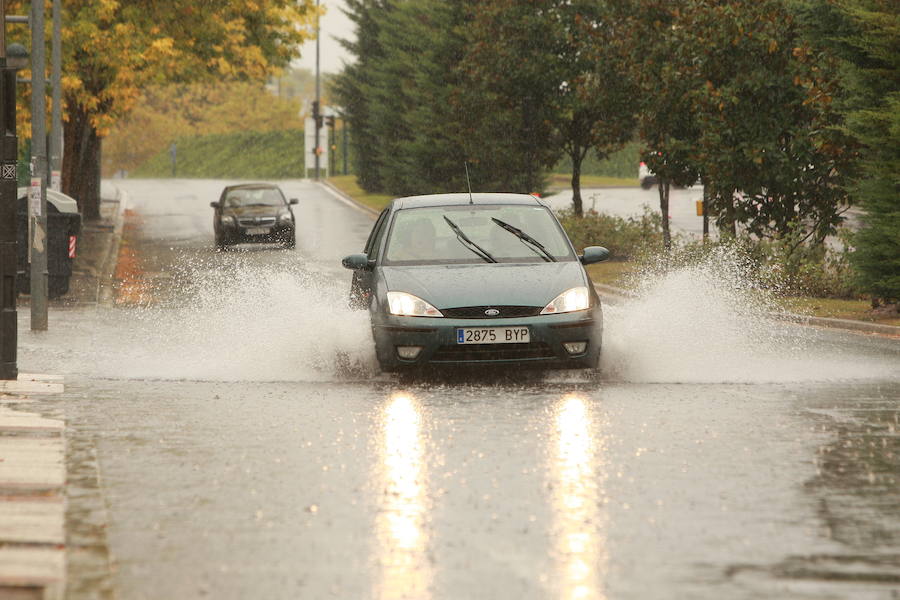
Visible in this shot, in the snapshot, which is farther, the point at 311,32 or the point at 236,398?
the point at 311,32

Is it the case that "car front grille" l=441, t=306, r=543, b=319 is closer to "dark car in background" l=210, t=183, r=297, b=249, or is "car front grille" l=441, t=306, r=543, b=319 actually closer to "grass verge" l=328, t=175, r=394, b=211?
"dark car in background" l=210, t=183, r=297, b=249

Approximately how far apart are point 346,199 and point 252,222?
2388 centimetres

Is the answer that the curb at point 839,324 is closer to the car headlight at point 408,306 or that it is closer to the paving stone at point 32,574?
the car headlight at point 408,306

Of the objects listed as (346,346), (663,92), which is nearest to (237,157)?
(663,92)

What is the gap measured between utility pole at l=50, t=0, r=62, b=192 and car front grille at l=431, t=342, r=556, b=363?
733 inches

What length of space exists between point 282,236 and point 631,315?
23.3 metres

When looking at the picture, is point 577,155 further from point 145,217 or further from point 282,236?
point 145,217

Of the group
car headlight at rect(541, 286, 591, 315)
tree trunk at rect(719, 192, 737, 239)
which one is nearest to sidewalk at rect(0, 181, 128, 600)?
car headlight at rect(541, 286, 591, 315)

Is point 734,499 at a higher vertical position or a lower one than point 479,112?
lower

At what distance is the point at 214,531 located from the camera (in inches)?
279

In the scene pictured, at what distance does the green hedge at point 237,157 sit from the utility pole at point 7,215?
86.7m

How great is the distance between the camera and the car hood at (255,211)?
38094mm

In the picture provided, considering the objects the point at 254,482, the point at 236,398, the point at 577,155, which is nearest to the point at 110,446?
the point at 254,482

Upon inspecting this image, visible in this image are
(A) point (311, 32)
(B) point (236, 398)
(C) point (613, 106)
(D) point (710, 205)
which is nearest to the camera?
(B) point (236, 398)
